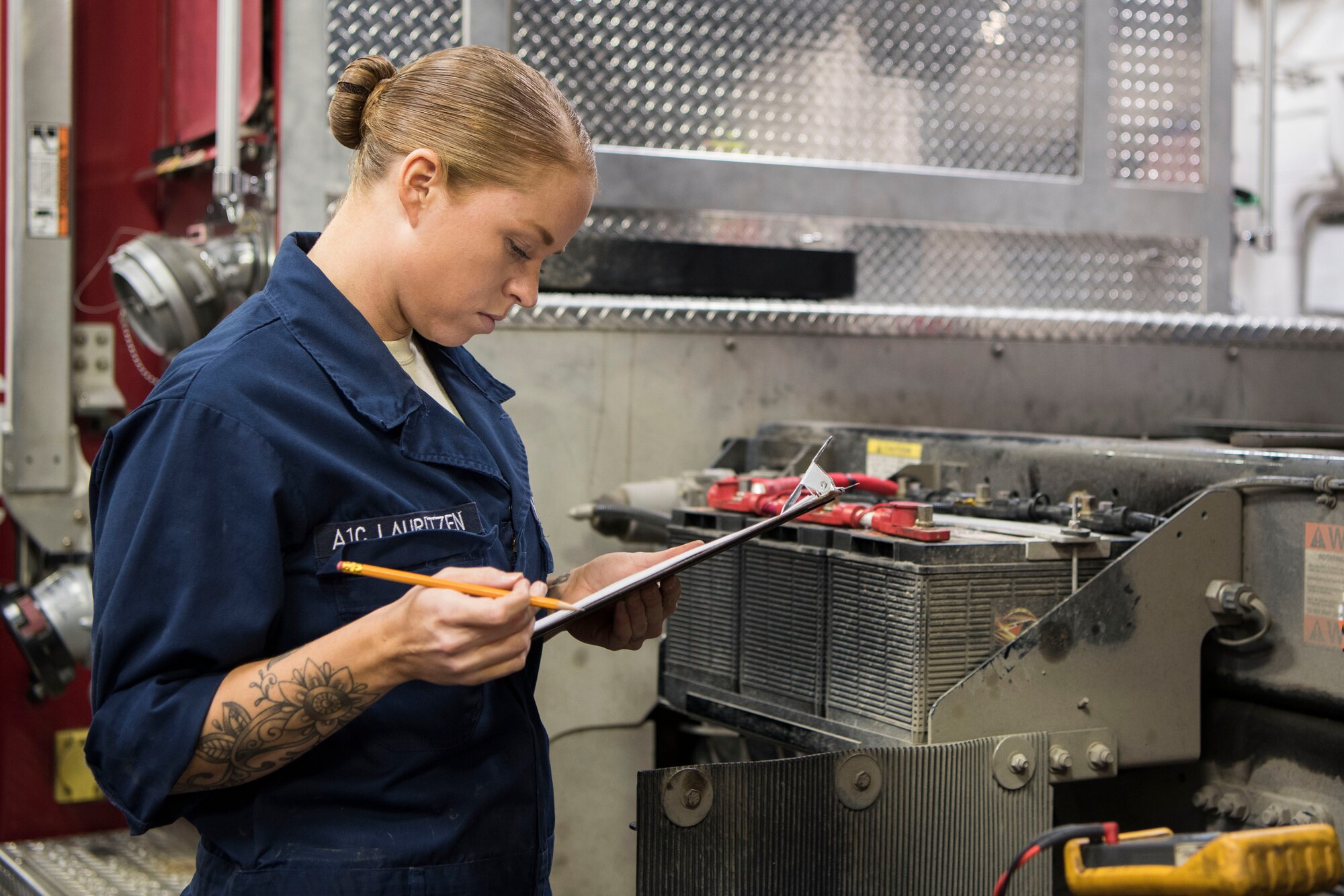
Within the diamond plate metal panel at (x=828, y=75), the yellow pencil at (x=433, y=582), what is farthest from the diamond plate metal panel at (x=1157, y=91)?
the yellow pencil at (x=433, y=582)

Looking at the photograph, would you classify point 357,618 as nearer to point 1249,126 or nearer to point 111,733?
point 111,733

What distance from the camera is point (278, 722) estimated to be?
1.31 meters

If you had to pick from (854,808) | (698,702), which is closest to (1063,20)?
(698,702)

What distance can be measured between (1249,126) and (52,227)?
7112 millimetres

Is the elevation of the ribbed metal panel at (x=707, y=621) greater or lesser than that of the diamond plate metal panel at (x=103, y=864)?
greater

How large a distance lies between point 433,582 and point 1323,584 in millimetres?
1421

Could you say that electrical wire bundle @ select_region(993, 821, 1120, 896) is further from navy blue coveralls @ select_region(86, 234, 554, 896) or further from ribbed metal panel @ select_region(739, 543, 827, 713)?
ribbed metal panel @ select_region(739, 543, 827, 713)

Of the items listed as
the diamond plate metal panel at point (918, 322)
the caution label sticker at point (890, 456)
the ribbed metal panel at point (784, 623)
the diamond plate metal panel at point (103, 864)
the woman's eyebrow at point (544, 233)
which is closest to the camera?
the woman's eyebrow at point (544, 233)

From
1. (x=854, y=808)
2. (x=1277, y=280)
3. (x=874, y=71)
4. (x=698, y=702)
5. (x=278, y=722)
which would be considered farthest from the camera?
(x=1277, y=280)

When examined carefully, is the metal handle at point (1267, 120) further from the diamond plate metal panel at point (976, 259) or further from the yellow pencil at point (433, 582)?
the yellow pencil at point (433, 582)

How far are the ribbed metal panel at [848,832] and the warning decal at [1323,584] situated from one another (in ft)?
1.56

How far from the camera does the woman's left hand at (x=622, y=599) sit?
171 centimetres

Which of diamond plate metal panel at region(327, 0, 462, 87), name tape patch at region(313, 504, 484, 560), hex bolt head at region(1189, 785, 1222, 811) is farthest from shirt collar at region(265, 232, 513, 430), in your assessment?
diamond plate metal panel at region(327, 0, 462, 87)

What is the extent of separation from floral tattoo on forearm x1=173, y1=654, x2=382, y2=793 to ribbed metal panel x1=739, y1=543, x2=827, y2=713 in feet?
3.12
